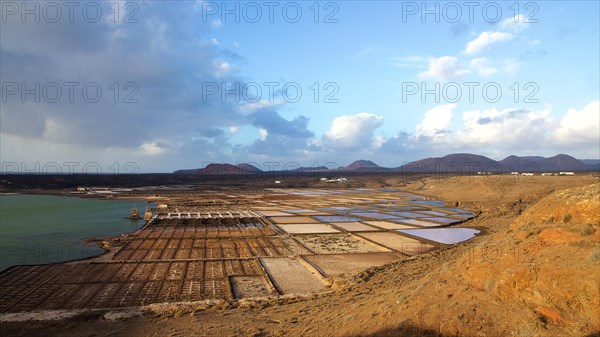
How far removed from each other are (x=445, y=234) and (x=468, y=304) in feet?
54.8

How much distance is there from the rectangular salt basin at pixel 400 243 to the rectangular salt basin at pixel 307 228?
243 cm

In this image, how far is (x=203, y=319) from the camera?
27.6ft

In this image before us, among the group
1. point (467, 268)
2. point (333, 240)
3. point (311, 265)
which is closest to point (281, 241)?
point (333, 240)

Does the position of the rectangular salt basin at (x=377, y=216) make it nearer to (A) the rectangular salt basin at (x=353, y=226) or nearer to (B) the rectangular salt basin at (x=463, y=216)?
(A) the rectangular salt basin at (x=353, y=226)

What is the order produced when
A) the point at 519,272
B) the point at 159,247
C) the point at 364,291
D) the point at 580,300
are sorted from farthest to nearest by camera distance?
the point at 159,247 < the point at 364,291 < the point at 519,272 < the point at 580,300

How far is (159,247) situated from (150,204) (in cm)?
2640

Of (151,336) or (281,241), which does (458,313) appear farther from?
(281,241)

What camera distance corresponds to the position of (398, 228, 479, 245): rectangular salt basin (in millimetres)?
19650

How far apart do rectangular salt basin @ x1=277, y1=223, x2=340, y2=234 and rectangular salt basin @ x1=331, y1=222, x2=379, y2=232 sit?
0.82 meters

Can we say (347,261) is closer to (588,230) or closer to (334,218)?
(588,230)

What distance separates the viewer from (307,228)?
2373 centimetres

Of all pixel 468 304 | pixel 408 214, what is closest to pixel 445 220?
pixel 408 214

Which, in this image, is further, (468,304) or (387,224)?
(387,224)

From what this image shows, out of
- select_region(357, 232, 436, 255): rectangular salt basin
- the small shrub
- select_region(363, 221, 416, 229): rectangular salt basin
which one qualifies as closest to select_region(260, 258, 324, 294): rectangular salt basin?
select_region(357, 232, 436, 255): rectangular salt basin
